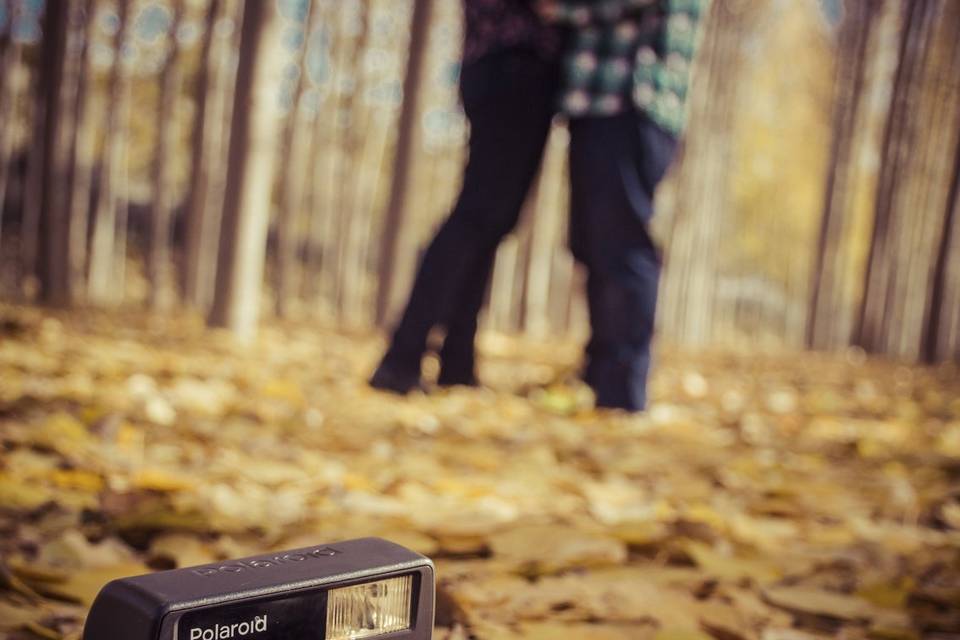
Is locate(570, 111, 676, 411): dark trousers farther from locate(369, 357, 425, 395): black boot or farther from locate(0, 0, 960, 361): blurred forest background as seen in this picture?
locate(0, 0, 960, 361): blurred forest background

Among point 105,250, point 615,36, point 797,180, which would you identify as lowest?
point 105,250

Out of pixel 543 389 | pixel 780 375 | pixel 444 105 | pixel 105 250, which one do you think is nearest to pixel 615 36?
pixel 543 389

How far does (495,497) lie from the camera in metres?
1.67

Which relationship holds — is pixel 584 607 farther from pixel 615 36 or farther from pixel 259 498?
pixel 615 36

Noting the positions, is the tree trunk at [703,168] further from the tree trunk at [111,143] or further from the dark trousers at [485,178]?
the dark trousers at [485,178]

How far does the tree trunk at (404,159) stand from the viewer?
6.34 m

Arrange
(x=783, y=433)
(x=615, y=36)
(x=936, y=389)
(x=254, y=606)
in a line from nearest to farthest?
(x=254, y=606)
(x=615, y=36)
(x=783, y=433)
(x=936, y=389)

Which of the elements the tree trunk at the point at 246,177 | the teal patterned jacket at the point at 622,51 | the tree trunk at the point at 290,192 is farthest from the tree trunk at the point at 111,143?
the teal patterned jacket at the point at 622,51

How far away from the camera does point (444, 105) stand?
17.5 metres

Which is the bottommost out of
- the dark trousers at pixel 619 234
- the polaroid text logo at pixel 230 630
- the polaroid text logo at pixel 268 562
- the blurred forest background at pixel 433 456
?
the blurred forest background at pixel 433 456

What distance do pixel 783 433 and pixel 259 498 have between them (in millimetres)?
1745

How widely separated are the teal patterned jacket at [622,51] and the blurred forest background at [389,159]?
1.89 m

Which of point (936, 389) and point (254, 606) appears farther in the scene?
point (936, 389)

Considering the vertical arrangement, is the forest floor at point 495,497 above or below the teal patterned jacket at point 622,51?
below
